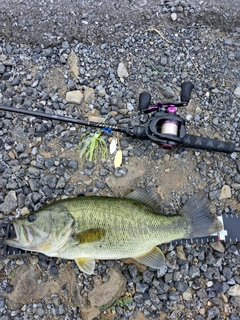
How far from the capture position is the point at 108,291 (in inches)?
170

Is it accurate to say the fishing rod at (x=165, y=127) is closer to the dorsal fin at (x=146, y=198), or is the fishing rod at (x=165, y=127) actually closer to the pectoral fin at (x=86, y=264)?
the dorsal fin at (x=146, y=198)

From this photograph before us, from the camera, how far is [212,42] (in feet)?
17.1

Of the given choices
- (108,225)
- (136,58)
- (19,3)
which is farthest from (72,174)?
(19,3)

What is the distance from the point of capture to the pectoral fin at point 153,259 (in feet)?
13.7

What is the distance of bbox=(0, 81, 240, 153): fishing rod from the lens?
4.29 metres

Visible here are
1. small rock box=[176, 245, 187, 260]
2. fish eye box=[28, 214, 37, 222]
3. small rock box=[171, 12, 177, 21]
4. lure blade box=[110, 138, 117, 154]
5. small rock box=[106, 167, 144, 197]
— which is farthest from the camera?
small rock box=[171, 12, 177, 21]

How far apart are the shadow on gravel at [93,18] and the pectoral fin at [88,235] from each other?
281 centimetres

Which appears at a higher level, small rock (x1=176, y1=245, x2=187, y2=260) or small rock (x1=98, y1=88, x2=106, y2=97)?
small rock (x1=98, y1=88, x2=106, y2=97)

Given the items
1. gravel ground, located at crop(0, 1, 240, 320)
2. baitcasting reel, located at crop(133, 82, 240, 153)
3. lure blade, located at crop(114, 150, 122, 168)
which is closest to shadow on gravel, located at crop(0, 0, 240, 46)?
gravel ground, located at crop(0, 1, 240, 320)

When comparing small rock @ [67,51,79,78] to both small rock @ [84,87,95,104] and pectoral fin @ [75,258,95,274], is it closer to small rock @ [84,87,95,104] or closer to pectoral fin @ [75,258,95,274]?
small rock @ [84,87,95,104]

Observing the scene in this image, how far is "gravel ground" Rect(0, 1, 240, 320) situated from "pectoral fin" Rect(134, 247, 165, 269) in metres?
0.33

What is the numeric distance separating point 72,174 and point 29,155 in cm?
64

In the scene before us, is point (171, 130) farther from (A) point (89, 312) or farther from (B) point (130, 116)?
(A) point (89, 312)

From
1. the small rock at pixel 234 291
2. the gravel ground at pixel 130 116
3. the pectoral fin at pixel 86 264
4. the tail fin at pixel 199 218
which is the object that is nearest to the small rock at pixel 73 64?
the gravel ground at pixel 130 116
